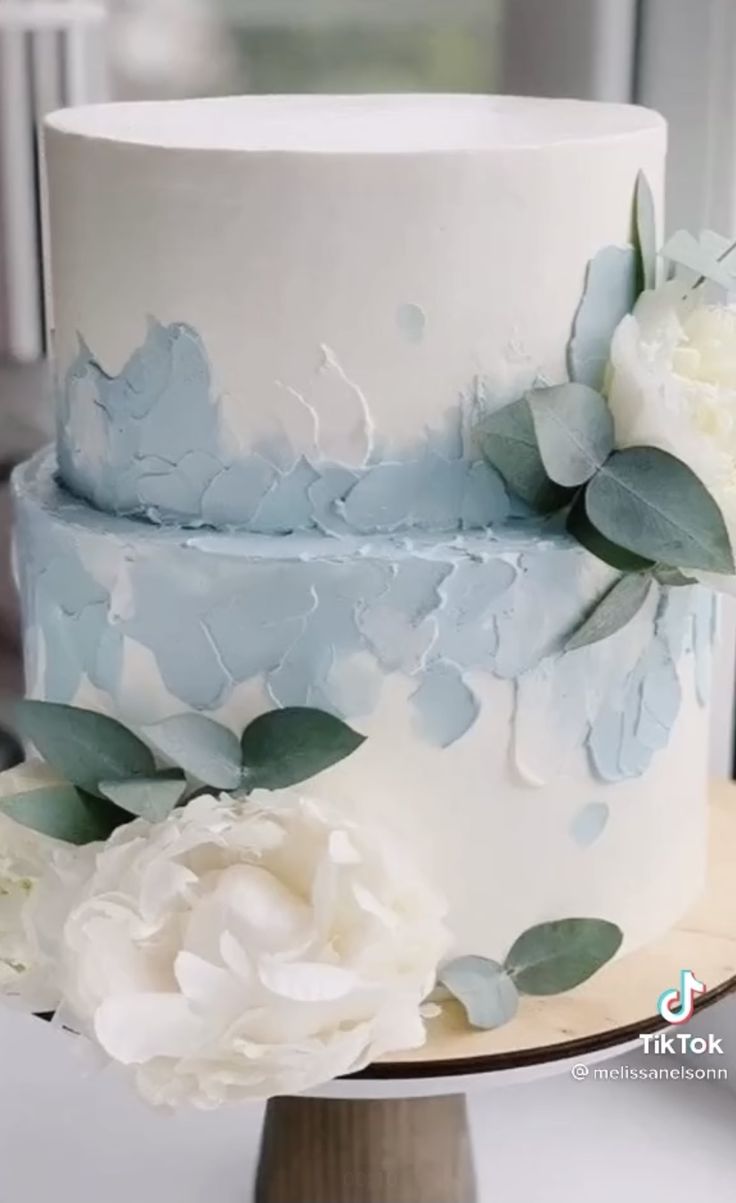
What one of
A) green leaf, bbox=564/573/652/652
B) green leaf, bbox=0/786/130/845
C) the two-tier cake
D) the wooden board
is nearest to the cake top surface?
the two-tier cake

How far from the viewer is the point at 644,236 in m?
0.83

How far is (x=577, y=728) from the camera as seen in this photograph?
82cm

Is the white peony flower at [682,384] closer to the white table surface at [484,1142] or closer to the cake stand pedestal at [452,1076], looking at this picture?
the cake stand pedestal at [452,1076]

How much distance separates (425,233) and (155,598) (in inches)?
8.9

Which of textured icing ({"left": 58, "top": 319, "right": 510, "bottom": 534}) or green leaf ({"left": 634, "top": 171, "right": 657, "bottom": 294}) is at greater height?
green leaf ({"left": 634, "top": 171, "right": 657, "bottom": 294})

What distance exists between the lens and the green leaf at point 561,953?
81cm

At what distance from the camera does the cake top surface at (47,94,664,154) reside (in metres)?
0.80

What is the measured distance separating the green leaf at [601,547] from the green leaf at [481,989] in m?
0.22

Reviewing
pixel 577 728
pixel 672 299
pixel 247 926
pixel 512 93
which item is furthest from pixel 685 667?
pixel 512 93

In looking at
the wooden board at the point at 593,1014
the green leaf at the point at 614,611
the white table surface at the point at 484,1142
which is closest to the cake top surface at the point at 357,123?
the green leaf at the point at 614,611

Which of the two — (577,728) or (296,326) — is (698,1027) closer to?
(577,728)

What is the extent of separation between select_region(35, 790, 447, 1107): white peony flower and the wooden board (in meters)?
0.06

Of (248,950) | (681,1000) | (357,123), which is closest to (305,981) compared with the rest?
(248,950)

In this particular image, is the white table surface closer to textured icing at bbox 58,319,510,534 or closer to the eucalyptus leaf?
textured icing at bbox 58,319,510,534
